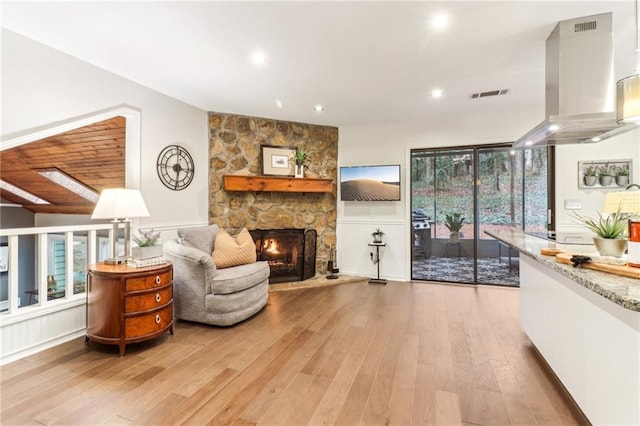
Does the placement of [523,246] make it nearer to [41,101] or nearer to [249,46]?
[249,46]

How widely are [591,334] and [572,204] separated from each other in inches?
128

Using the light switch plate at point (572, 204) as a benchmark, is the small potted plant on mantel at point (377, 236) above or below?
below

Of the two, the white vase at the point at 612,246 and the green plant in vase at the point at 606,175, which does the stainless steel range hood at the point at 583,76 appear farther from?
the green plant in vase at the point at 606,175

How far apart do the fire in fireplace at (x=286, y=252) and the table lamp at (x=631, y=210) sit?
148 inches

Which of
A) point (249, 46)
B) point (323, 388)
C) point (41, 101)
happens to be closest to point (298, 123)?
point (249, 46)

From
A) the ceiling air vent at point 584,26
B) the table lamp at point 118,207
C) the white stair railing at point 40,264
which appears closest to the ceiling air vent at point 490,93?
the ceiling air vent at point 584,26

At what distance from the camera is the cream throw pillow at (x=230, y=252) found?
11.4 ft

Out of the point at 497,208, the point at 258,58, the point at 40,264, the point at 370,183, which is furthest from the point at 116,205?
the point at 497,208

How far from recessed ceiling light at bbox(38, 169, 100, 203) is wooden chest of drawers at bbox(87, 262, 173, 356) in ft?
7.60

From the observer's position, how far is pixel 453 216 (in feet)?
16.0

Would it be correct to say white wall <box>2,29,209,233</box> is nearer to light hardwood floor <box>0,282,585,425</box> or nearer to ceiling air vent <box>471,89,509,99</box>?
light hardwood floor <box>0,282,585,425</box>

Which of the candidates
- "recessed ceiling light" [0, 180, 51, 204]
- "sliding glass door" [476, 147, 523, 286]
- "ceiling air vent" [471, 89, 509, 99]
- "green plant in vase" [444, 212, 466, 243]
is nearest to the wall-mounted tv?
"green plant in vase" [444, 212, 466, 243]

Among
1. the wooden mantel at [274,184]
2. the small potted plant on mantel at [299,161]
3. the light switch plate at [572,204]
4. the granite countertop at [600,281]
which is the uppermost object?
the small potted plant on mantel at [299,161]

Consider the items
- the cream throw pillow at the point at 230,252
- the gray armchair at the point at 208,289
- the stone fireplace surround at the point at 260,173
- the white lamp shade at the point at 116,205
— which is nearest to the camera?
the white lamp shade at the point at 116,205
